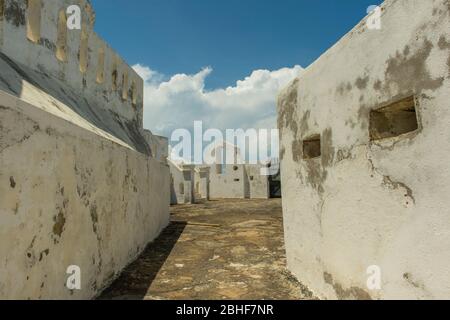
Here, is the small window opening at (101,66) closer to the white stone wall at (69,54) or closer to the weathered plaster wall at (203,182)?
the white stone wall at (69,54)

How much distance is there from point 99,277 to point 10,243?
185 cm

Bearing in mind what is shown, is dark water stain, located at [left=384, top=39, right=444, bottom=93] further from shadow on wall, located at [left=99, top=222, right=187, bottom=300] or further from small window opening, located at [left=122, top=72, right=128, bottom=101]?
small window opening, located at [left=122, top=72, right=128, bottom=101]

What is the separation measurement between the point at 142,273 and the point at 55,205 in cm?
231

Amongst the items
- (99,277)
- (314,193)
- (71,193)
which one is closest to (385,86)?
(314,193)

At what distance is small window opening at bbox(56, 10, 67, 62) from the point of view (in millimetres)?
5570

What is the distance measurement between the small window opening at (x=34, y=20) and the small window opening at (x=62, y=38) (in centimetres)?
53

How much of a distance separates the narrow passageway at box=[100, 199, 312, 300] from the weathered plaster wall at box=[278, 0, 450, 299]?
648 mm

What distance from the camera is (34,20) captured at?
4.96 metres

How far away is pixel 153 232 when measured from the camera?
23.9ft

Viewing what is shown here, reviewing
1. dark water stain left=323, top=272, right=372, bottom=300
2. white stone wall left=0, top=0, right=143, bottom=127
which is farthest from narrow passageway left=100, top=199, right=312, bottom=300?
white stone wall left=0, top=0, right=143, bottom=127

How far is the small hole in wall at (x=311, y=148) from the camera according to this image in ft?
13.3

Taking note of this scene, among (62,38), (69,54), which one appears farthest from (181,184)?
(62,38)
